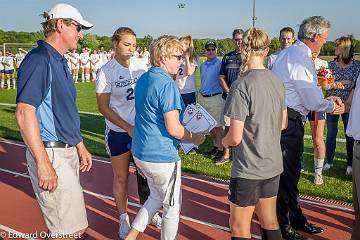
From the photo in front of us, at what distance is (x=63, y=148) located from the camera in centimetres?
301

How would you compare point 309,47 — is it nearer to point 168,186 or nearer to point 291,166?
point 291,166

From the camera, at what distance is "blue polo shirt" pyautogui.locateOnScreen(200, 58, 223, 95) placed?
7867mm

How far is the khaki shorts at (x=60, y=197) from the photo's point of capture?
2.94 metres

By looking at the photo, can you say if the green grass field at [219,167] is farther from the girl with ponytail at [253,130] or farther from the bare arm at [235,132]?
→ the bare arm at [235,132]

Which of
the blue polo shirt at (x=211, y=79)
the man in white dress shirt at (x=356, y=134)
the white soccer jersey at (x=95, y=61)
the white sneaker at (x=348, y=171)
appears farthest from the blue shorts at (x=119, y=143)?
the white soccer jersey at (x=95, y=61)

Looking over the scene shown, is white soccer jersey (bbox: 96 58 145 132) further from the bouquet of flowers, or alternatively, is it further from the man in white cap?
the bouquet of flowers

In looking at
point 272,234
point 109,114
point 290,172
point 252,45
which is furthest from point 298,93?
point 109,114

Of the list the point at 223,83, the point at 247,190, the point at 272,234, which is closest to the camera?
the point at 247,190

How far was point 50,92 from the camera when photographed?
9.37 feet

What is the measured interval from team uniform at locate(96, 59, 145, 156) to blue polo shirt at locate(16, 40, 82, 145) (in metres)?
1.17

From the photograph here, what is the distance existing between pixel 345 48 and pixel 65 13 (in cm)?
498

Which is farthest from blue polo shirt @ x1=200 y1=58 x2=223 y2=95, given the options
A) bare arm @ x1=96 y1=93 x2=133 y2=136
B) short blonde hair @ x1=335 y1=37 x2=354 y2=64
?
bare arm @ x1=96 y1=93 x2=133 y2=136

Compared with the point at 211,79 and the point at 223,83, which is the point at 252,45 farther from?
the point at 211,79

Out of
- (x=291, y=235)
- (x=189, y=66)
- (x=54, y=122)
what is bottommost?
(x=291, y=235)
